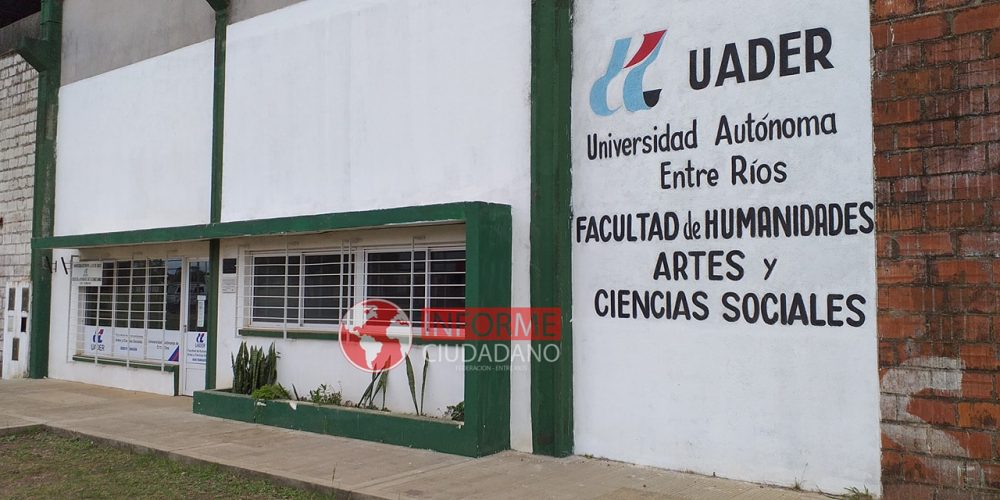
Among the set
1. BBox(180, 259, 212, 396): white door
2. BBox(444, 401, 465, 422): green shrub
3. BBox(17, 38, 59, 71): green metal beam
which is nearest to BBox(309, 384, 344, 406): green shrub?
BBox(444, 401, 465, 422): green shrub

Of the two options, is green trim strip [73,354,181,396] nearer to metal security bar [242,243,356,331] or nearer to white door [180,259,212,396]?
white door [180,259,212,396]

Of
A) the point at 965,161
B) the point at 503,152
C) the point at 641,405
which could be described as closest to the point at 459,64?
the point at 503,152

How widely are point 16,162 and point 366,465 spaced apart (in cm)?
1204

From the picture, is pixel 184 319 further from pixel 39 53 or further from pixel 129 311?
pixel 39 53

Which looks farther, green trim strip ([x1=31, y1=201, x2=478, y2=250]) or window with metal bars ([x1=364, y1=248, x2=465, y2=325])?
window with metal bars ([x1=364, y1=248, x2=465, y2=325])

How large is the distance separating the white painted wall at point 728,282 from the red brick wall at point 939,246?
0.59 feet

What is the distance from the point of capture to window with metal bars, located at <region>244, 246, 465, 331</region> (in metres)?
9.74

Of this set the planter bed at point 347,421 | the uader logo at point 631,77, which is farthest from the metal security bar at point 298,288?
the uader logo at point 631,77

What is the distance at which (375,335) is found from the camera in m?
10.2

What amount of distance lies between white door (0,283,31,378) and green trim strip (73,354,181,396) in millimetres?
1328

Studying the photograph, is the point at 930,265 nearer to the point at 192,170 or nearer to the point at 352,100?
the point at 352,100

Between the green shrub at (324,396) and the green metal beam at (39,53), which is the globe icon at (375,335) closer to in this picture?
the green shrub at (324,396)

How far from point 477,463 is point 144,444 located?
3847mm

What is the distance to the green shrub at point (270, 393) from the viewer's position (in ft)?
34.9
